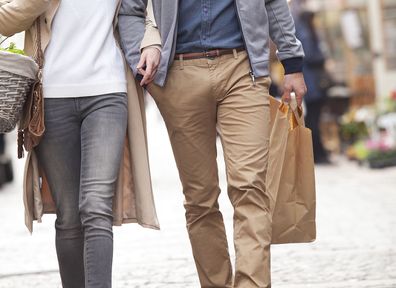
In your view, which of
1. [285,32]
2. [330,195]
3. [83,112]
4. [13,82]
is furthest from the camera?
[330,195]

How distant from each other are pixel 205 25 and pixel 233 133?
19.4 inches

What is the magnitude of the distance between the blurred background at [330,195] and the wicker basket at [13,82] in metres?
0.31

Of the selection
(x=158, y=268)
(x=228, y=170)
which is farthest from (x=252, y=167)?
(x=158, y=268)

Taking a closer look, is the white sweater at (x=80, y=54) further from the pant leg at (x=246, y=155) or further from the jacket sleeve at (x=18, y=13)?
the pant leg at (x=246, y=155)

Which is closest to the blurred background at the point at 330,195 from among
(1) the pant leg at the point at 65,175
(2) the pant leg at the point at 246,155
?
(1) the pant leg at the point at 65,175

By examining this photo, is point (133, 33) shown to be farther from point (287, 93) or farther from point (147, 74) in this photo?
point (287, 93)

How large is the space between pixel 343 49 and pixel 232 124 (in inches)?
583

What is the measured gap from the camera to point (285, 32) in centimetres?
510

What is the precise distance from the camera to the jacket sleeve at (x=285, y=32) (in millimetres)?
5109

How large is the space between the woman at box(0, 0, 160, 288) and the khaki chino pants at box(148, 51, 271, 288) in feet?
0.58

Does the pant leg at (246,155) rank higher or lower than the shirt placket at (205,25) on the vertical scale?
lower

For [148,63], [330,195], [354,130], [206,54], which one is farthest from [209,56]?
[354,130]

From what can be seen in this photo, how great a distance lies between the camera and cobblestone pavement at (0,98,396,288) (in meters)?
6.41

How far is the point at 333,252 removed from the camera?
7328 mm
